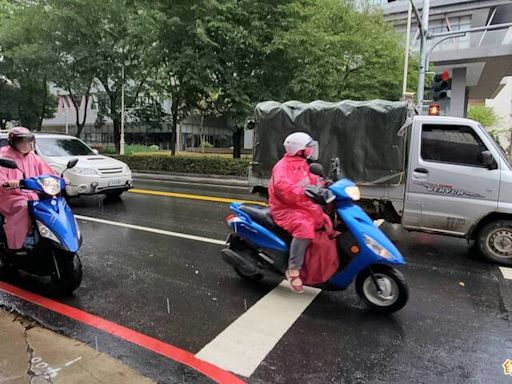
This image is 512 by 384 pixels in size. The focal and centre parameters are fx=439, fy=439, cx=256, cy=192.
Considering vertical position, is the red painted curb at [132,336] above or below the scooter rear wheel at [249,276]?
below

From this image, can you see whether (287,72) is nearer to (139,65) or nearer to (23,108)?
(139,65)

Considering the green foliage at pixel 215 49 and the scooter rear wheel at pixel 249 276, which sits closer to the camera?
the scooter rear wheel at pixel 249 276

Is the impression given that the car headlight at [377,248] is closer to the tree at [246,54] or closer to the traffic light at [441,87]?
the traffic light at [441,87]

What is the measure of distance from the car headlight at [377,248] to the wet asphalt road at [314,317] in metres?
0.65

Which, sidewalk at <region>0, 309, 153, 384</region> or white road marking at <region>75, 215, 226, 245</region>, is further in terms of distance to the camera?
white road marking at <region>75, 215, 226, 245</region>

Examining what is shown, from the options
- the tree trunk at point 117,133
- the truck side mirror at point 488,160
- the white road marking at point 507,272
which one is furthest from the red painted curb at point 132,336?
the tree trunk at point 117,133

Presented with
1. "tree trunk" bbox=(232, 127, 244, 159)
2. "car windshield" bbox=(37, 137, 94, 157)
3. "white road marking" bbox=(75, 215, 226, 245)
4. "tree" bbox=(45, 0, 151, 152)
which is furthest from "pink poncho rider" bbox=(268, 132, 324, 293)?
"tree" bbox=(45, 0, 151, 152)

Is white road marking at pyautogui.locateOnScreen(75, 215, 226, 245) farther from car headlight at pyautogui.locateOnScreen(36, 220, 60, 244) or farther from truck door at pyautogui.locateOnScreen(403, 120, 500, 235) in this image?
truck door at pyautogui.locateOnScreen(403, 120, 500, 235)

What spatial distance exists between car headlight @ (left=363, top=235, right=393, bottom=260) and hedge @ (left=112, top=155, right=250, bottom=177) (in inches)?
559

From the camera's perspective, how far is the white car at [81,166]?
10086 millimetres

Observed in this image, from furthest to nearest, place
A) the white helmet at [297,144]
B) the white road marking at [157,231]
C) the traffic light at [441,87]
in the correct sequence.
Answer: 1. the traffic light at [441,87]
2. the white road marking at [157,231]
3. the white helmet at [297,144]

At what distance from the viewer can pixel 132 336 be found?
12.6ft

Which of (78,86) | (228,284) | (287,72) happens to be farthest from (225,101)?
(228,284)

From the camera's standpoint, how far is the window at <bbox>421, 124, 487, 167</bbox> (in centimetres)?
650
